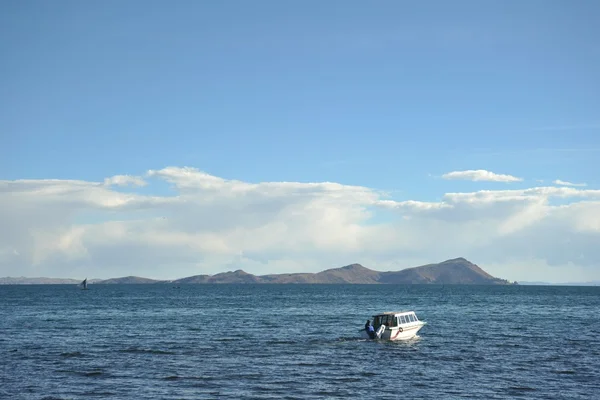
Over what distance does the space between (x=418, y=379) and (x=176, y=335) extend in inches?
1433

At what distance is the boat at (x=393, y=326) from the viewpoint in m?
67.6

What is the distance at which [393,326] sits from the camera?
224ft

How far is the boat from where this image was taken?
2662 inches

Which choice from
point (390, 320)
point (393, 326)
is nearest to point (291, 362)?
point (393, 326)

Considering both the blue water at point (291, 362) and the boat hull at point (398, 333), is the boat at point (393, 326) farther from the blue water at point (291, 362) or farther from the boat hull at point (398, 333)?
the blue water at point (291, 362)

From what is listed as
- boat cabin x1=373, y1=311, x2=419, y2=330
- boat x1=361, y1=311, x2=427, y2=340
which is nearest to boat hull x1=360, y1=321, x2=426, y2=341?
boat x1=361, y1=311, x2=427, y2=340

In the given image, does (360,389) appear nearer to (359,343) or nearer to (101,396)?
(101,396)

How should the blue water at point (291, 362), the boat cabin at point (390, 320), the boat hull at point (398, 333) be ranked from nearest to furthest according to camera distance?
the blue water at point (291, 362), the boat hull at point (398, 333), the boat cabin at point (390, 320)

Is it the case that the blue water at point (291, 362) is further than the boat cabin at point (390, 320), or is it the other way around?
the boat cabin at point (390, 320)

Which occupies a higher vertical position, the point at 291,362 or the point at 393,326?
the point at 393,326

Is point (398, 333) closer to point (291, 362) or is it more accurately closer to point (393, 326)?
point (393, 326)

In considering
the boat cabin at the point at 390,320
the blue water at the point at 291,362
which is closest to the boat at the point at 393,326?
the boat cabin at the point at 390,320

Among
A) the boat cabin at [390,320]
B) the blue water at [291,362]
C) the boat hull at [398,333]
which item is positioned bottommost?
the blue water at [291,362]

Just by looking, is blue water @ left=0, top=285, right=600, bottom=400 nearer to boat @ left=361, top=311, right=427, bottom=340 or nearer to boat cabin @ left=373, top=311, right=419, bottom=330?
boat @ left=361, top=311, right=427, bottom=340
